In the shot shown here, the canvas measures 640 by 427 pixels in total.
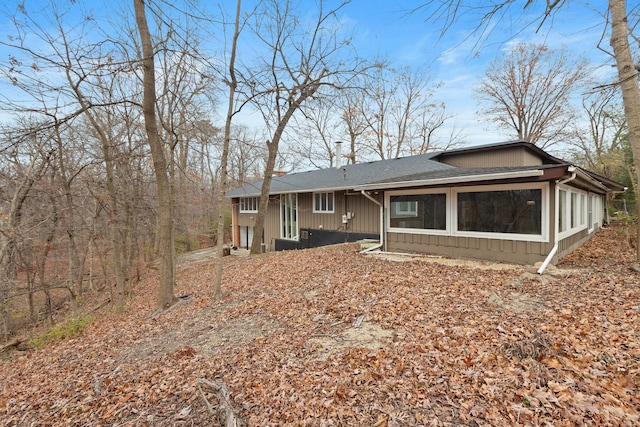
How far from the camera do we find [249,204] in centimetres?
1747

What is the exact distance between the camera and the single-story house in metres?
6.34

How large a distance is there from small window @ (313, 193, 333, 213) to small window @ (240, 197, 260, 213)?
475 centimetres

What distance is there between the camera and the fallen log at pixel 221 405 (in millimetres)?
2420

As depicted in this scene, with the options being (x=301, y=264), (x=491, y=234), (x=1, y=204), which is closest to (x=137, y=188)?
(x=1, y=204)

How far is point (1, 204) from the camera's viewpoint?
848 cm

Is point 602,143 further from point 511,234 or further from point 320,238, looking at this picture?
point 320,238

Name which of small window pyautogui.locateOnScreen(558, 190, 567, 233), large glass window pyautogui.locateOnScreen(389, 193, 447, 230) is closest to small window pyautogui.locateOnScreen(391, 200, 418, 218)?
large glass window pyautogui.locateOnScreen(389, 193, 447, 230)

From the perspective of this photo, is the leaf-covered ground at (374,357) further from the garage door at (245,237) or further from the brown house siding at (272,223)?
the garage door at (245,237)

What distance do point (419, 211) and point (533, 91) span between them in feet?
60.4

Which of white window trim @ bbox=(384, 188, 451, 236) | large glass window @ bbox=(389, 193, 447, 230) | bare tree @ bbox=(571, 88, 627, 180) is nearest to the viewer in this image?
white window trim @ bbox=(384, 188, 451, 236)

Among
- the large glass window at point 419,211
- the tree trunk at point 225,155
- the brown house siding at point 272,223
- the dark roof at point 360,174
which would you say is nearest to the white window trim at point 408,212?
the large glass window at point 419,211

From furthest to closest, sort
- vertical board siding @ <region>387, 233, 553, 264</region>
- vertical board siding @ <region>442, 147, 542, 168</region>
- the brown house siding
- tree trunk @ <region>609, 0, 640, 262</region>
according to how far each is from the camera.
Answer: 1. the brown house siding
2. vertical board siding @ <region>442, 147, 542, 168</region>
3. vertical board siding @ <region>387, 233, 553, 264</region>
4. tree trunk @ <region>609, 0, 640, 262</region>

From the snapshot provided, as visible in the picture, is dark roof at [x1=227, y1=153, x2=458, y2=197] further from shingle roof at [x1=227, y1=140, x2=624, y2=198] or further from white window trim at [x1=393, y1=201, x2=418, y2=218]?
white window trim at [x1=393, y1=201, x2=418, y2=218]

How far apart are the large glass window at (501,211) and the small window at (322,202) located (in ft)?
19.9
